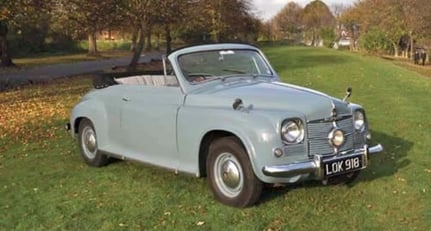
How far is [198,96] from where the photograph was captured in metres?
6.41

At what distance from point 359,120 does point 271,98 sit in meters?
1.06

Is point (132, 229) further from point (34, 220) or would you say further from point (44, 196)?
point (44, 196)

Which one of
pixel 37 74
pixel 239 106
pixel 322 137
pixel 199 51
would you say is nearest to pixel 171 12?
pixel 37 74

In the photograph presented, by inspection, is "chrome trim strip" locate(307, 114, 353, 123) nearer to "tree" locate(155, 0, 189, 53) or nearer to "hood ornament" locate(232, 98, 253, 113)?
"hood ornament" locate(232, 98, 253, 113)

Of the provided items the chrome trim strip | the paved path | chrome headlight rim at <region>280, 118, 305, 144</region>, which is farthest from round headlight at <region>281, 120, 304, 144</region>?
the paved path

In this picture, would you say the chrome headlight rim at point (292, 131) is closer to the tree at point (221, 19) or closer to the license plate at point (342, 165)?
the license plate at point (342, 165)

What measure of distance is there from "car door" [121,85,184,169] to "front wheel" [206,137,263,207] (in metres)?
0.62

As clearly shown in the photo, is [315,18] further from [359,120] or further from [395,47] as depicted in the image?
[359,120]

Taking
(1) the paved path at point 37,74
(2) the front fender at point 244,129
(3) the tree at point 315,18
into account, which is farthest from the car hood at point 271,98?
(3) the tree at point 315,18

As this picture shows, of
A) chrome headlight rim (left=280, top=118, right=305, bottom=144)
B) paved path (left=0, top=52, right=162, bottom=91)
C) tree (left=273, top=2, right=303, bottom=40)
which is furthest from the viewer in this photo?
tree (left=273, top=2, right=303, bottom=40)

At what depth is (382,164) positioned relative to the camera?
758 centimetres

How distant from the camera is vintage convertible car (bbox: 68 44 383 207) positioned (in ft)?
18.5

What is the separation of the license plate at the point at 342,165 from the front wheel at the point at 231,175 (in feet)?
2.25

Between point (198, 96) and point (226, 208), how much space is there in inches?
50.4
